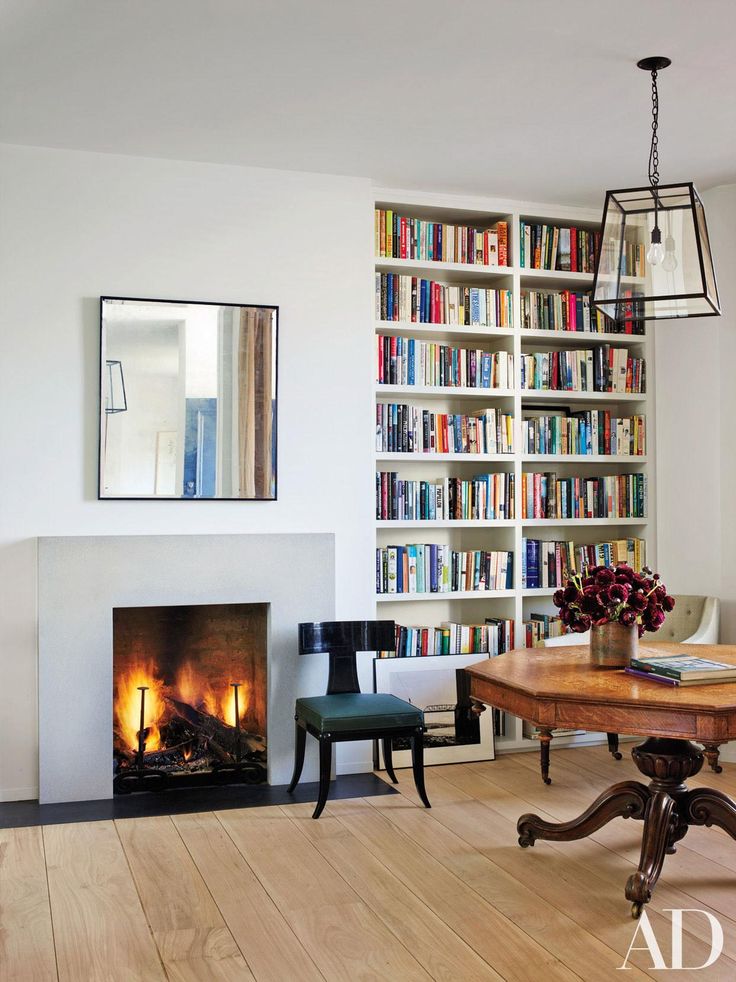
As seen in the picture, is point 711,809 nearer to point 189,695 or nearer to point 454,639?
point 454,639

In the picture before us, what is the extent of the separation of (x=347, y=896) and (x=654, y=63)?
3029mm

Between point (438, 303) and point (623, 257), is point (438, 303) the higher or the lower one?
the higher one

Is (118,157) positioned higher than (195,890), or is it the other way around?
(118,157)

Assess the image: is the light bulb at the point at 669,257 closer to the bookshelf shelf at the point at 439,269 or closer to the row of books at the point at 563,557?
the bookshelf shelf at the point at 439,269

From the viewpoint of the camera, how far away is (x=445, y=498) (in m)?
4.99

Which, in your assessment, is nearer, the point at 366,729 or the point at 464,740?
the point at 366,729

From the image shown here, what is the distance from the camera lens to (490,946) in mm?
2787

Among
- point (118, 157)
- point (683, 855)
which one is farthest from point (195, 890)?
point (118, 157)

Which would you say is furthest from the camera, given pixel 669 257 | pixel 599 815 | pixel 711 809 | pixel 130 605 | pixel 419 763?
pixel 130 605

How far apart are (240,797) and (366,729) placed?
74 cm

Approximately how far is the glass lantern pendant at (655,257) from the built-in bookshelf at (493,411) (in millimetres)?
1944

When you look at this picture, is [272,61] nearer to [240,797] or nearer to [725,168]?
[725,168]

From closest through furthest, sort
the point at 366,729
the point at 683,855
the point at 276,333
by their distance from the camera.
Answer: the point at 683,855, the point at 366,729, the point at 276,333

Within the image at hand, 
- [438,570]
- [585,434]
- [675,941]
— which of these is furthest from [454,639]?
[675,941]
